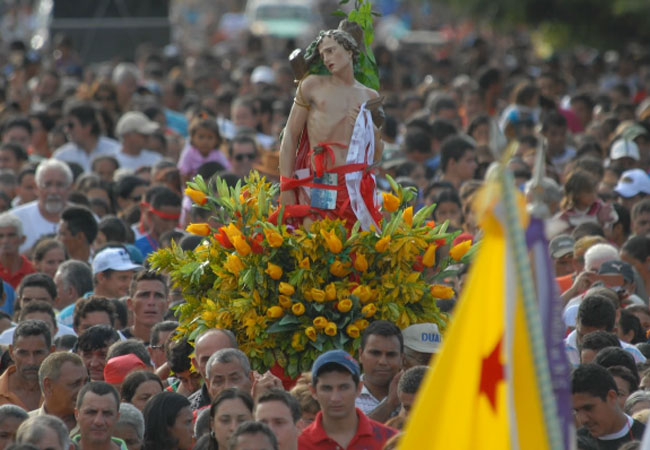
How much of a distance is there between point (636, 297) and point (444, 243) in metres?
2.22

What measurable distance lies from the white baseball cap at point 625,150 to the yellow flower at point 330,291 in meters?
6.99

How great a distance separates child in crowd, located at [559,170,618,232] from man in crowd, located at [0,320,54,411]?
481 cm

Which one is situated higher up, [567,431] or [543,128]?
[543,128]

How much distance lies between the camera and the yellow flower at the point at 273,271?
8203mm

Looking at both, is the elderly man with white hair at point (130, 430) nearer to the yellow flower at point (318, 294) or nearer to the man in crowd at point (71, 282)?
the yellow flower at point (318, 294)

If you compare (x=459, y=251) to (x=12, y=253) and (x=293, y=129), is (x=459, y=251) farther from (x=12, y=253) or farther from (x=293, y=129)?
(x=12, y=253)

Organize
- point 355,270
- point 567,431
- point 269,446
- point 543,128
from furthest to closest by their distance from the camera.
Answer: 1. point 543,128
2. point 355,270
3. point 269,446
4. point 567,431

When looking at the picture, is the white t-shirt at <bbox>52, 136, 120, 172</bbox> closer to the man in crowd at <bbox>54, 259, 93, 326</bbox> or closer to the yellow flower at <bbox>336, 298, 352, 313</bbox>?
the man in crowd at <bbox>54, 259, 93, 326</bbox>

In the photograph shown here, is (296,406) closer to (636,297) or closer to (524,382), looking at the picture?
(524,382)

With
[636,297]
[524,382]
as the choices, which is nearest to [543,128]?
[636,297]

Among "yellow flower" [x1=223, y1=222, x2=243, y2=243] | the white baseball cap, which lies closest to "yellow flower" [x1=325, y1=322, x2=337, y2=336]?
"yellow flower" [x1=223, y1=222, x2=243, y2=243]

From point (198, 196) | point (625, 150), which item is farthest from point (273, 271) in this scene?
point (625, 150)

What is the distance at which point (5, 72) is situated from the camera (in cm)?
2512

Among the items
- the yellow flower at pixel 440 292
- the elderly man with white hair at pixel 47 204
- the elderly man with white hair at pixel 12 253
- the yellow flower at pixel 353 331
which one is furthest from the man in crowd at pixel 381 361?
the elderly man with white hair at pixel 47 204
